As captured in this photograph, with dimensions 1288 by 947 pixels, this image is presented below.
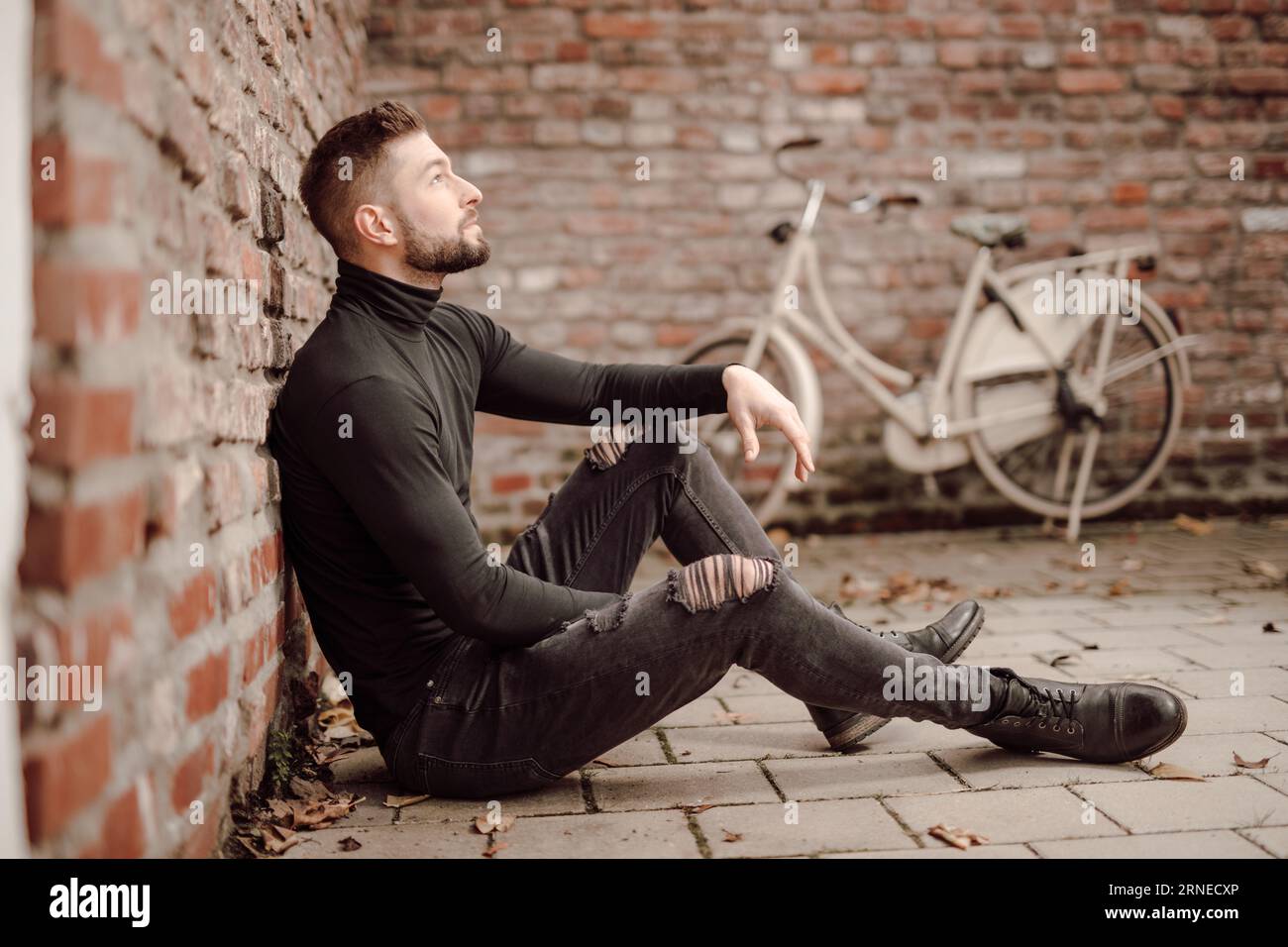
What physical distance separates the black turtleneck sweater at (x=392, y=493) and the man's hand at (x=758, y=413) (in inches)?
3.3

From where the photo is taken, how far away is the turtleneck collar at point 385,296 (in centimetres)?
232

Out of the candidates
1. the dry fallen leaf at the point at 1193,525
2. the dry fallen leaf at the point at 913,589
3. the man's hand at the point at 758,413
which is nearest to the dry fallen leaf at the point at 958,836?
the man's hand at the point at 758,413

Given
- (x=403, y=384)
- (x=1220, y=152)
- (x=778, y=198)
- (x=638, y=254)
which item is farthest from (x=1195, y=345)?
(x=403, y=384)

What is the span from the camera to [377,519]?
2.04 metres

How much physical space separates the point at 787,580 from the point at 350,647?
868mm

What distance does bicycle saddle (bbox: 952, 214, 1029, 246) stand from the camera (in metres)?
5.18

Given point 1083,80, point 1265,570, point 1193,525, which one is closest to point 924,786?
point 1265,570

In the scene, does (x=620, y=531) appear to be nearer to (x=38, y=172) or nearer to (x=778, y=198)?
(x=38, y=172)

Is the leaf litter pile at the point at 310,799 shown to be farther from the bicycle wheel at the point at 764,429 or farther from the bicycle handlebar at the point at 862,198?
the bicycle handlebar at the point at 862,198

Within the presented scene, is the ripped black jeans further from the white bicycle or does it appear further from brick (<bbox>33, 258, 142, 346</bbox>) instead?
the white bicycle

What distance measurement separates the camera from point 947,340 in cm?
548

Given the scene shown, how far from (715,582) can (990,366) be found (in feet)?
12.0

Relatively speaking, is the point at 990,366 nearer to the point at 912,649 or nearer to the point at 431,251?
the point at 912,649

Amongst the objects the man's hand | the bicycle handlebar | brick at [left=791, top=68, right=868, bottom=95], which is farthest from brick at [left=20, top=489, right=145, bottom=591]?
brick at [left=791, top=68, right=868, bottom=95]
